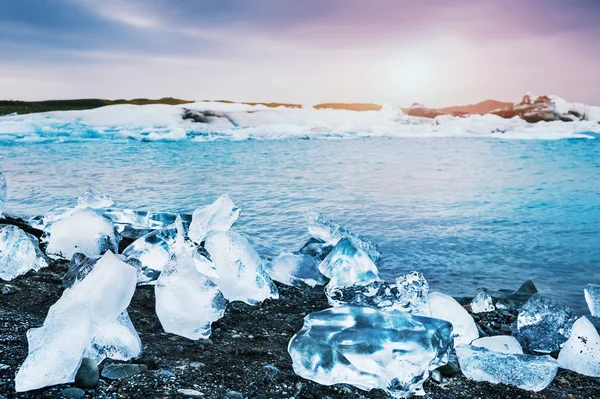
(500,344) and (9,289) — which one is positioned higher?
(9,289)

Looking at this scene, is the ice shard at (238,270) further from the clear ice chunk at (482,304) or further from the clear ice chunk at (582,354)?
the clear ice chunk at (582,354)

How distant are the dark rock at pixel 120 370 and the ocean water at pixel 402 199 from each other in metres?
2.44

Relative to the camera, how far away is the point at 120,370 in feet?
5.80

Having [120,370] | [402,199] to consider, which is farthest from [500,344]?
[402,199]

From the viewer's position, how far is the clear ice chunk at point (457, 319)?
256 cm

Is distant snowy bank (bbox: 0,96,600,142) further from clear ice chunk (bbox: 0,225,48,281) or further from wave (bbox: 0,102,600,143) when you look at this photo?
clear ice chunk (bbox: 0,225,48,281)

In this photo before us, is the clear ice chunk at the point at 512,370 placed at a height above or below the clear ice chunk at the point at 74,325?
below

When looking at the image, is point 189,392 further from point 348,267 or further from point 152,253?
point 348,267

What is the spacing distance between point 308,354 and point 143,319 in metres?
0.97

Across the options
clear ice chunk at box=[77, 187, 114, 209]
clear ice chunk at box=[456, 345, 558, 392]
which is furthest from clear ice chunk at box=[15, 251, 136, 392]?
clear ice chunk at box=[77, 187, 114, 209]

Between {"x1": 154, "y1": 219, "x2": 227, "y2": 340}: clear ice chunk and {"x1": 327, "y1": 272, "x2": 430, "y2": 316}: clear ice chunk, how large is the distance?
935mm

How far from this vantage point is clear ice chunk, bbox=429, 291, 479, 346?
2.56m

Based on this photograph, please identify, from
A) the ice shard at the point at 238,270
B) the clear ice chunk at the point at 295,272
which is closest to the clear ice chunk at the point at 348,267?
the clear ice chunk at the point at 295,272

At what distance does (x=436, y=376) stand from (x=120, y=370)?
1.20m
